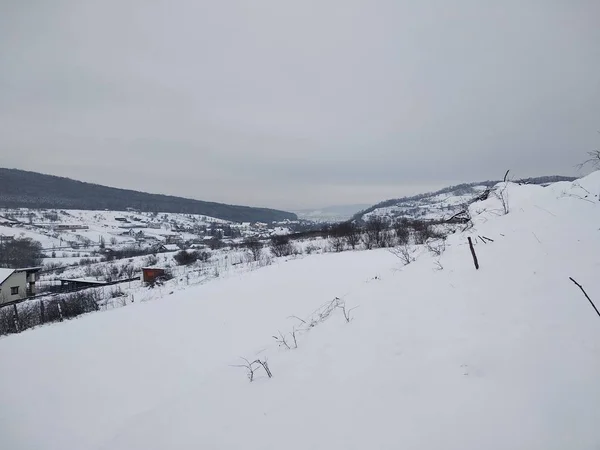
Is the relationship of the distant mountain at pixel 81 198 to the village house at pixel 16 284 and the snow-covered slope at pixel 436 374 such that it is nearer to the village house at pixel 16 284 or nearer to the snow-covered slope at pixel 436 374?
the village house at pixel 16 284

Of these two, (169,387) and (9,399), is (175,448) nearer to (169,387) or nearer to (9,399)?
(169,387)

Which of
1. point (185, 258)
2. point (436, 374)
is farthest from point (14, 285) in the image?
point (436, 374)

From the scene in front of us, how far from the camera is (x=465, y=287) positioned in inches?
147

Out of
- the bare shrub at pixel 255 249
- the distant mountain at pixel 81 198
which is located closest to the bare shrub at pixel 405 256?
the bare shrub at pixel 255 249

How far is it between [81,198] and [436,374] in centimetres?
20230

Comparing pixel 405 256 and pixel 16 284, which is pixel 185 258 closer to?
pixel 16 284

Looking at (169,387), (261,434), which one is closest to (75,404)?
(169,387)

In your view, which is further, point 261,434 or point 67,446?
point 67,446

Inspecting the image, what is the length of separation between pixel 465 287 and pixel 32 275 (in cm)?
5310

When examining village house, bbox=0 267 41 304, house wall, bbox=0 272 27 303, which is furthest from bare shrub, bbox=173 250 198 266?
house wall, bbox=0 272 27 303

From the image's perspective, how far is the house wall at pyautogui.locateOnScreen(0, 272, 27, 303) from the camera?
32188 millimetres

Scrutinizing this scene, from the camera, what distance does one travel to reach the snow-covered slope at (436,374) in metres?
2.02

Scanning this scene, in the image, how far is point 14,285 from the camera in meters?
34.0

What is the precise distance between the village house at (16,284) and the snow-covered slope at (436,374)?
38.3 metres
